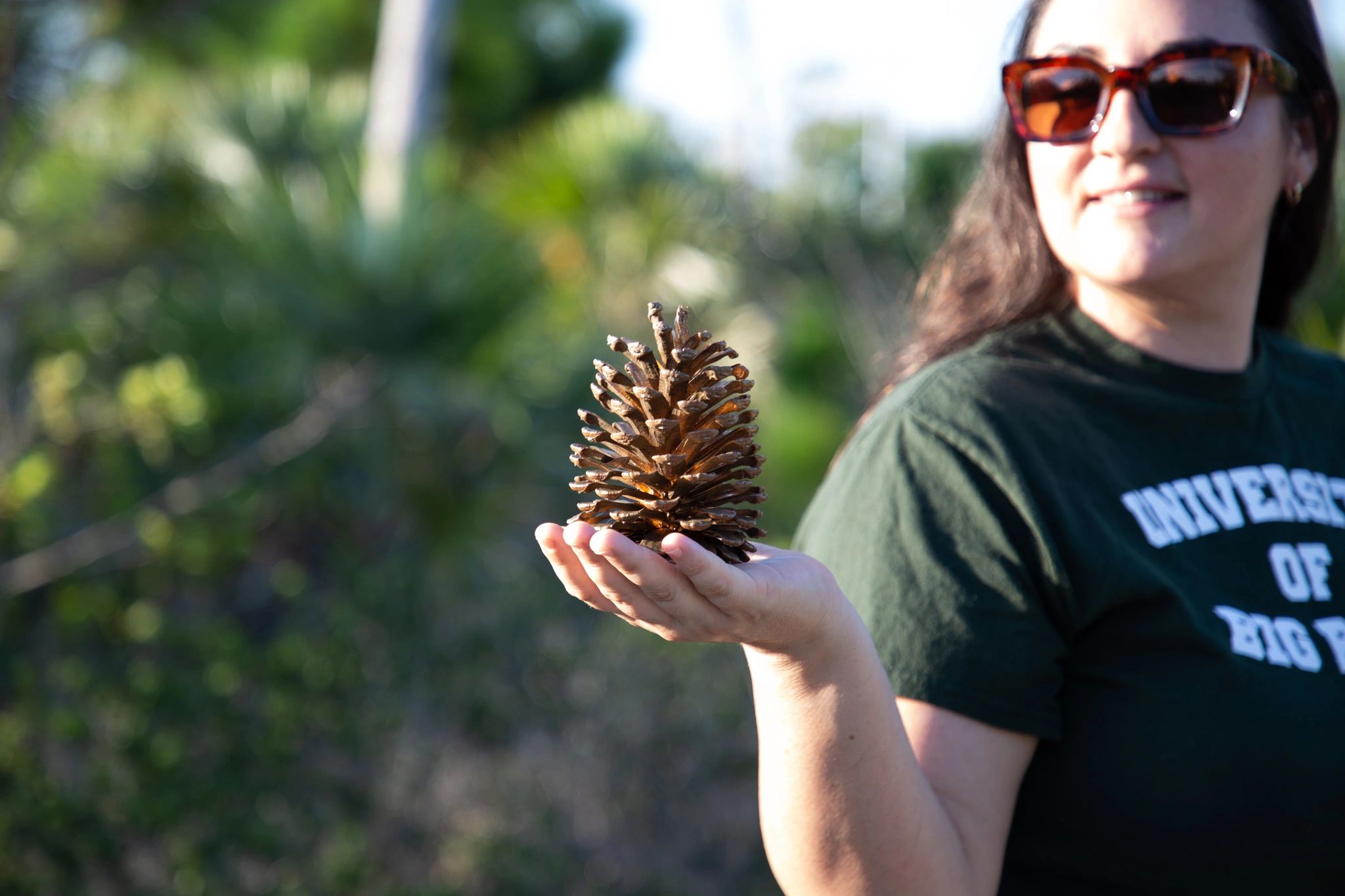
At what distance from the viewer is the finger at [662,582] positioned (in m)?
1.07

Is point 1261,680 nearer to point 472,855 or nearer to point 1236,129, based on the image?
point 1236,129

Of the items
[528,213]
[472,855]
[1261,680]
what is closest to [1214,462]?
[1261,680]

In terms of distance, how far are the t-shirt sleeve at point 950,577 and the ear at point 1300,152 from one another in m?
0.99

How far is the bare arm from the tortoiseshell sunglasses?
0.98m

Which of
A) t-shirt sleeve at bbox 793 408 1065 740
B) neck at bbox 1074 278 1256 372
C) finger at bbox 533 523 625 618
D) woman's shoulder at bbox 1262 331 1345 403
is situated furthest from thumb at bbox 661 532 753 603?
woman's shoulder at bbox 1262 331 1345 403

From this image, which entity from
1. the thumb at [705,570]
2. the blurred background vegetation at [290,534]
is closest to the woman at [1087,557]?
the thumb at [705,570]

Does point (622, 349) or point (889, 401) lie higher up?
point (622, 349)

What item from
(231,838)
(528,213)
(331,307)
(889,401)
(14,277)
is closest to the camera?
(889,401)

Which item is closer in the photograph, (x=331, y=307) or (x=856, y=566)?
(x=856, y=566)

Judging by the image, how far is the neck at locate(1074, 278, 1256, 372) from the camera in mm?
1977

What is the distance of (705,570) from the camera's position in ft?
3.59

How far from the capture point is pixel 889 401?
1.85 m

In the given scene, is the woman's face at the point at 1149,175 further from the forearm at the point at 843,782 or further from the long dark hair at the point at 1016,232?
the forearm at the point at 843,782

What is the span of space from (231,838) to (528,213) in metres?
8.72
